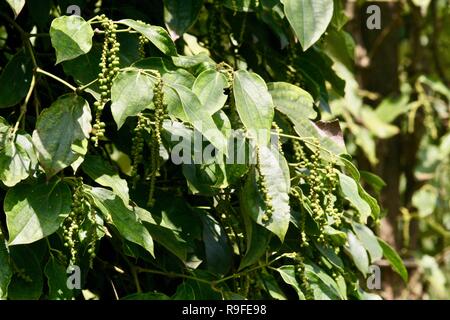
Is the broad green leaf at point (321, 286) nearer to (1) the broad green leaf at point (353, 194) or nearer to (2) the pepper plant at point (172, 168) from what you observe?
(2) the pepper plant at point (172, 168)

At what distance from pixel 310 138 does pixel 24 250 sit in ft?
1.36

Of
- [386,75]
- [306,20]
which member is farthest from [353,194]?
[386,75]

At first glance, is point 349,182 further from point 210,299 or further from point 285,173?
point 210,299

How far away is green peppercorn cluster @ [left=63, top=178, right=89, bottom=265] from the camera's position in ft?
3.34

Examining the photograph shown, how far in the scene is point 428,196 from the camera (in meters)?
2.36

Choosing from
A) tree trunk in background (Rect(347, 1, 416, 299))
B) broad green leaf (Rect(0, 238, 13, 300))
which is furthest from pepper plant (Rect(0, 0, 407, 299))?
tree trunk in background (Rect(347, 1, 416, 299))

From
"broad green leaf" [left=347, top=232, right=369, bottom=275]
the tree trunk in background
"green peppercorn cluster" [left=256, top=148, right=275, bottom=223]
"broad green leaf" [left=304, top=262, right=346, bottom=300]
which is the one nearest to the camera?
"green peppercorn cluster" [left=256, top=148, right=275, bottom=223]

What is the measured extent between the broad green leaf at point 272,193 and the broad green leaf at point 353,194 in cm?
11

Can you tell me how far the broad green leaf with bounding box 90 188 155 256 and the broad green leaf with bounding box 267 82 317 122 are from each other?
0.30 m

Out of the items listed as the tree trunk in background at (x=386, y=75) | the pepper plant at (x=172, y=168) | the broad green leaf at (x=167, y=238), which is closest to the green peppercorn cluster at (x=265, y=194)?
the pepper plant at (x=172, y=168)

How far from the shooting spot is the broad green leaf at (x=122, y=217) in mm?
1050

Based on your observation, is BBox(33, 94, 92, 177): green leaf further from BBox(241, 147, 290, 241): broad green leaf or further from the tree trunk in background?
the tree trunk in background
